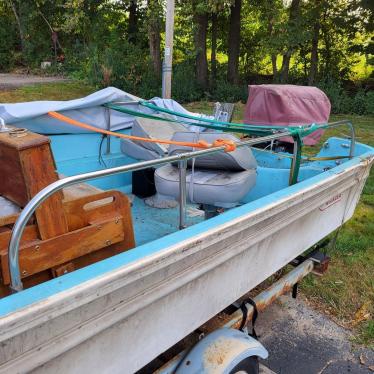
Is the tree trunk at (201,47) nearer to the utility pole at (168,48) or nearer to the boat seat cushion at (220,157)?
the utility pole at (168,48)

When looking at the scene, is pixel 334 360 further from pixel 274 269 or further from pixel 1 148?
pixel 1 148

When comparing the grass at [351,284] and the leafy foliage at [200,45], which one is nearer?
the grass at [351,284]

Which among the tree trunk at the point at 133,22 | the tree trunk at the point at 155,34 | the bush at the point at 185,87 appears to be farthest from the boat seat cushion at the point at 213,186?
the tree trunk at the point at 133,22

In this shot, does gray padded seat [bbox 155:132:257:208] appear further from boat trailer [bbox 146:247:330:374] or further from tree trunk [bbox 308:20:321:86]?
tree trunk [bbox 308:20:321:86]

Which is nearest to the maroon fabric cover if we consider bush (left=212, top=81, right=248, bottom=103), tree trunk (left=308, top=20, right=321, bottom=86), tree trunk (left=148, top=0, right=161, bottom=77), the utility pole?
the utility pole

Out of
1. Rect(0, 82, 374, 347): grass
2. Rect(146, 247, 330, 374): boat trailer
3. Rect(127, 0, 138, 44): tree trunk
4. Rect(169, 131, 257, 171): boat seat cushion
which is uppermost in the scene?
Rect(127, 0, 138, 44): tree trunk

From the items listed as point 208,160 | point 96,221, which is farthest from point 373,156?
point 96,221

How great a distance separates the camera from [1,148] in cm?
175

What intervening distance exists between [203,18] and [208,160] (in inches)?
435

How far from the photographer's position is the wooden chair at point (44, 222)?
1.62m

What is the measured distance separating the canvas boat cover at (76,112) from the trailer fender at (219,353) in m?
1.91

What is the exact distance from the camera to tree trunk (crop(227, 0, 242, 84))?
13.4 m

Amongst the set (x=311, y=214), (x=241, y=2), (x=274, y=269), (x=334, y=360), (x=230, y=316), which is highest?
(x=241, y=2)

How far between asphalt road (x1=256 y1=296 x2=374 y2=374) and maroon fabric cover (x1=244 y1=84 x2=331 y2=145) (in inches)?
105
